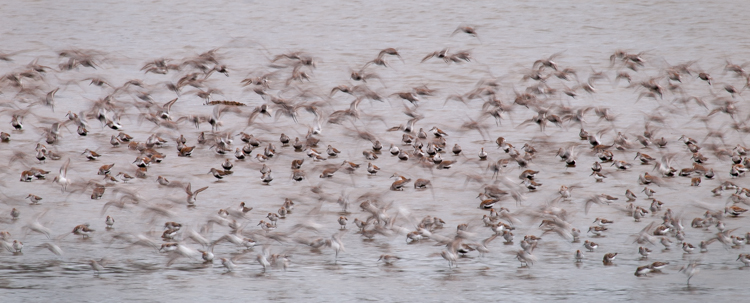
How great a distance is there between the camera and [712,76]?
26641 mm

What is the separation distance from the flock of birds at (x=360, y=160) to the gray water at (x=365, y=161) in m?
0.08

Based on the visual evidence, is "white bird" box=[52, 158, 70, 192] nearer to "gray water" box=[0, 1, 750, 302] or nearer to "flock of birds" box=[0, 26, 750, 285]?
"flock of birds" box=[0, 26, 750, 285]

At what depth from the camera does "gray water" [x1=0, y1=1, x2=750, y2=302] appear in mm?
12734

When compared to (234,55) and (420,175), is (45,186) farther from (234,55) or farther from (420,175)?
(234,55)

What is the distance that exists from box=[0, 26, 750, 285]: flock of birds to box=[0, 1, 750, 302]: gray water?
0.27 feet

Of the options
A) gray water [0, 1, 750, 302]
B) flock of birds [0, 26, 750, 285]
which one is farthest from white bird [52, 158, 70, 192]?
gray water [0, 1, 750, 302]

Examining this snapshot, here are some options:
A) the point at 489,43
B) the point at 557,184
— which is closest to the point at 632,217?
the point at 557,184

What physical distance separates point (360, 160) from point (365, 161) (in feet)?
0.48

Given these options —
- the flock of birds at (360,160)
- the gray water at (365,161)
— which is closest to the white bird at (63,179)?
the flock of birds at (360,160)

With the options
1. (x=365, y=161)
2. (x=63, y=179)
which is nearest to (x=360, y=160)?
(x=365, y=161)

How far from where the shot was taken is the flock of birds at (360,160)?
14.2m

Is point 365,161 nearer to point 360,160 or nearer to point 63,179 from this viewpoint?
point 360,160

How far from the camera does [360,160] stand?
18609mm

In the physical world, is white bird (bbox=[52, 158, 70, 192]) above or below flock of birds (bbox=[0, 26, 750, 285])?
above
